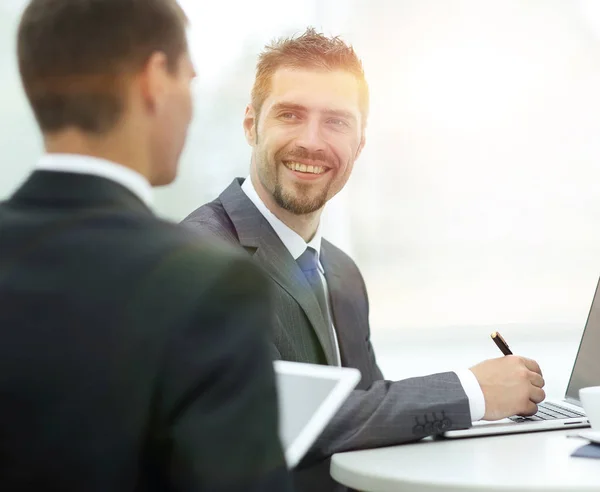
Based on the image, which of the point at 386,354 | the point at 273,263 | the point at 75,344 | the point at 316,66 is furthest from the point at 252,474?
the point at 386,354

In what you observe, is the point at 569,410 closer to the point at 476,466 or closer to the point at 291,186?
the point at 476,466

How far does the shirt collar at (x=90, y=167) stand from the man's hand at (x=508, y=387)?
0.95 metres

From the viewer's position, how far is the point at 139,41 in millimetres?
822

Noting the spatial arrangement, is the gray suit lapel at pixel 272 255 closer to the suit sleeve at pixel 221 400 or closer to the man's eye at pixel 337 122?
the man's eye at pixel 337 122

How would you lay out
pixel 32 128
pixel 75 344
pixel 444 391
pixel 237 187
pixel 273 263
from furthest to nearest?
pixel 32 128, pixel 237 187, pixel 273 263, pixel 444 391, pixel 75 344

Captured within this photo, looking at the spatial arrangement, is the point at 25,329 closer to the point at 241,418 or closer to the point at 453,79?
the point at 241,418

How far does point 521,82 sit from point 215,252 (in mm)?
2288

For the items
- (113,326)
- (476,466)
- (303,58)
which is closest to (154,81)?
(113,326)

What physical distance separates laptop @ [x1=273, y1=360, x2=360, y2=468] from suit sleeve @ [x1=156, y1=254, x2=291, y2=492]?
16 centimetres

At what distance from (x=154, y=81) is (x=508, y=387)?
1023 millimetres

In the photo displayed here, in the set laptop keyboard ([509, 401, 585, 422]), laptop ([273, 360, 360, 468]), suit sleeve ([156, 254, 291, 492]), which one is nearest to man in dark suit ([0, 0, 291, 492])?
suit sleeve ([156, 254, 291, 492])

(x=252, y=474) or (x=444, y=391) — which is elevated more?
(x=252, y=474)

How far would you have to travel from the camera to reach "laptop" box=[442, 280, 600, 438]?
61.2 inches

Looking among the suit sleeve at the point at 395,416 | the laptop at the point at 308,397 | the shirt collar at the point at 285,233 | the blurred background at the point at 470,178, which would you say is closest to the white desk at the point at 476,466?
the suit sleeve at the point at 395,416
